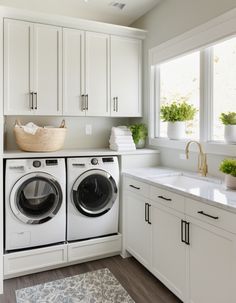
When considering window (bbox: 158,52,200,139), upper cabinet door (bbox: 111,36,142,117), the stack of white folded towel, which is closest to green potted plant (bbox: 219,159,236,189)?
window (bbox: 158,52,200,139)

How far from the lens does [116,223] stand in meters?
3.04

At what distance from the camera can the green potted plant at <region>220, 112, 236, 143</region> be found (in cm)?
234

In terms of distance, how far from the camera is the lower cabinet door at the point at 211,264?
1.64m

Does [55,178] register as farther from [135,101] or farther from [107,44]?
[107,44]

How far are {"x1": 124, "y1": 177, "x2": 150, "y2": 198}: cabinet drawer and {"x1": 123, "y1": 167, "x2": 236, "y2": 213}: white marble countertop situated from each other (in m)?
0.04

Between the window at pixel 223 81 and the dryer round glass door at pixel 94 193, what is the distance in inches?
46.3

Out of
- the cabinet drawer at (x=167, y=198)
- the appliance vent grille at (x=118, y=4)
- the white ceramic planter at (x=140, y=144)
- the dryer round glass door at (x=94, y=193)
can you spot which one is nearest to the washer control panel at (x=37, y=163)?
the dryer round glass door at (x=94, y=193)

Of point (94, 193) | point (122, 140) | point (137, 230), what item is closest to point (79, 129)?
point (122, 140)

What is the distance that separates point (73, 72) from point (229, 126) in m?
1.78

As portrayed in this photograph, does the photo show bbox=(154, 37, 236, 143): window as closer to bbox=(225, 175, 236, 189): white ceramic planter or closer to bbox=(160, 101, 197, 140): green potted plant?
bbox=(160, 101, 197, 140): green potted plant

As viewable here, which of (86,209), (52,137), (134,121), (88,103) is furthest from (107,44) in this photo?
(86,209)

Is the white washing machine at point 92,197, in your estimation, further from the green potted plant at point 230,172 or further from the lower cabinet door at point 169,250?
the green potted plant at point 230,172

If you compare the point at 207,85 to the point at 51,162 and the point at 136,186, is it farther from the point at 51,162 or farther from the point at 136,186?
the point at 51,162

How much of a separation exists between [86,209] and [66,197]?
25 cm
